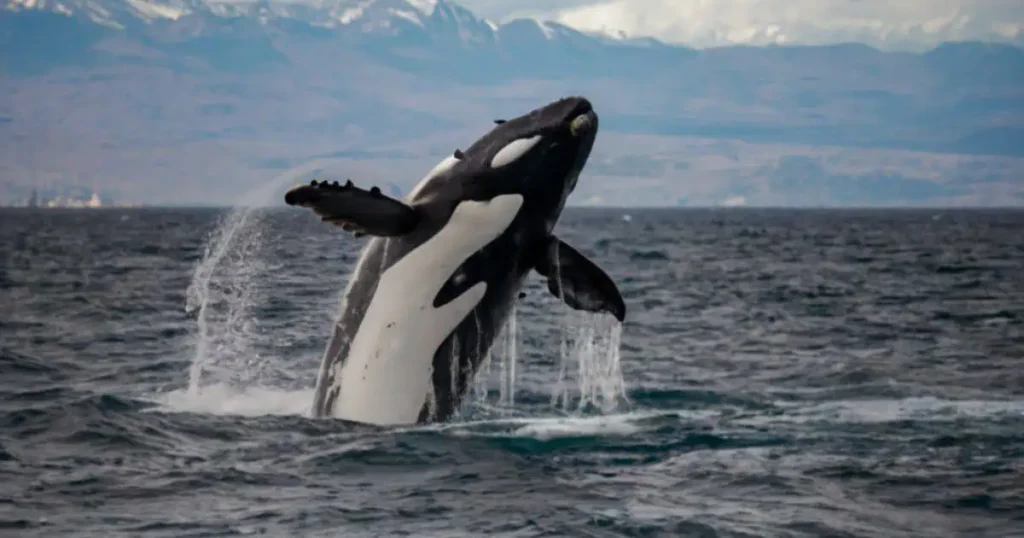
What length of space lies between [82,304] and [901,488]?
28.5 meters

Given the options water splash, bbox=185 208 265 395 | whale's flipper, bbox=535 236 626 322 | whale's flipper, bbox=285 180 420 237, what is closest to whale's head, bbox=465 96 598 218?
whale's flipper, bbox=535 236 626 322

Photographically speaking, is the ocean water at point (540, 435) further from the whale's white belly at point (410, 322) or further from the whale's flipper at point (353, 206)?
the whale's flipper at point (353, 206)

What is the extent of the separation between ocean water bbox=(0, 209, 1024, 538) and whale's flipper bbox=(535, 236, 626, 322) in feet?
2.76

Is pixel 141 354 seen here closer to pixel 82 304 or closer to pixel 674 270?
pixel 82 304

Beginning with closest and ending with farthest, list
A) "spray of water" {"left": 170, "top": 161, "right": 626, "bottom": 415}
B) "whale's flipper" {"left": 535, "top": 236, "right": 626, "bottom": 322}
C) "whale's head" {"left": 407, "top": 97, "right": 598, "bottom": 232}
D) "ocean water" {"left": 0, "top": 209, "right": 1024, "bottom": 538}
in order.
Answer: "ocean water" {"left": 0, "top": 209, "right": 1024, "bottom": 538} < "whale's head" {"left": 407, "top": 97, "right": 598, "bottom": 232} < "whale's flipper" {"left": 535, "top": 236, "right": 626, "bottom": 322} < "spray of water" {"left": 170, "top": 161, "right": 626, "bottom": 415}

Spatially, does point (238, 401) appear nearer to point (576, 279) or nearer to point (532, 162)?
point (576, 279)

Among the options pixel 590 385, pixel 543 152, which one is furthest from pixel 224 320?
pixel 543 152

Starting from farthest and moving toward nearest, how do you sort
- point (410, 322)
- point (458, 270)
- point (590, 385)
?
point (590, 385), point (410, 322), point (458, 270)

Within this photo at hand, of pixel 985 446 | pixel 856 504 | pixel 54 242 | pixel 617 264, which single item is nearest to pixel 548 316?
pixel 985 446

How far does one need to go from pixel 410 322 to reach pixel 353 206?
1924 mm

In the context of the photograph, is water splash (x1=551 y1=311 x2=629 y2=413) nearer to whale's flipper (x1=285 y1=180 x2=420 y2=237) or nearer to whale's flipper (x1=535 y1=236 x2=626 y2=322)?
whale's flipper (x1=535 y1=236 x2=626 y2=322)

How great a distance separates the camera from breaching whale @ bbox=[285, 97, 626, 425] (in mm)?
15398

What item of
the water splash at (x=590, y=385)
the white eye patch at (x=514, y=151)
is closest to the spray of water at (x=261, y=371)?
the water splash at (x=590, y=385)

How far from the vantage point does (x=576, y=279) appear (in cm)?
1577
